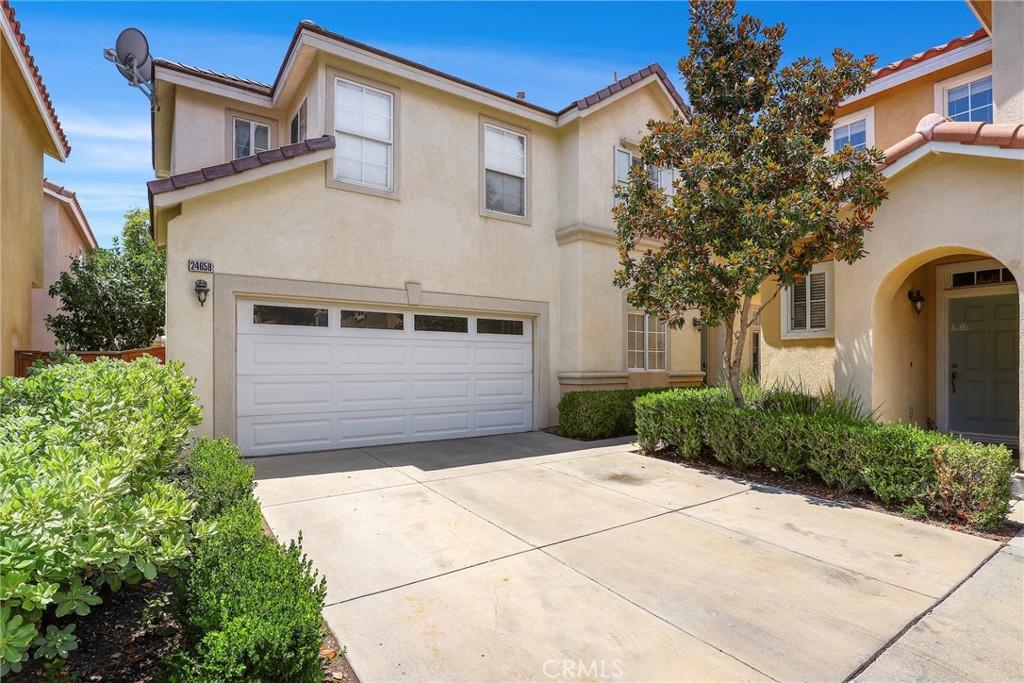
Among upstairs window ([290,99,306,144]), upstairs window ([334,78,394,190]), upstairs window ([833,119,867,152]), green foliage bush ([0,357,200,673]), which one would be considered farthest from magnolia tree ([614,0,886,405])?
green foliage bush ([0,357,200,673])

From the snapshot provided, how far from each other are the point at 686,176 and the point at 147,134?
39.7 ft

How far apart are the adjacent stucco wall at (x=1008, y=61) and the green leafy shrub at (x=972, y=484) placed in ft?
17.5

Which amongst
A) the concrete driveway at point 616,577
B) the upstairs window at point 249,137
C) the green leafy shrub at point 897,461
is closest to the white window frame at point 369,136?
the upstairs window at point 249,137

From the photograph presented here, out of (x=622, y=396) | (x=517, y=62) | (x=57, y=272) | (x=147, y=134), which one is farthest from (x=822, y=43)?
(x=57, y=272)

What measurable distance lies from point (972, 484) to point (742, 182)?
4334 millimetres

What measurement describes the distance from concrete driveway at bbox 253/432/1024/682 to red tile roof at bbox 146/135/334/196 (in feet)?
14.1

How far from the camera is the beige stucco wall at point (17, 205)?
24.2 ft

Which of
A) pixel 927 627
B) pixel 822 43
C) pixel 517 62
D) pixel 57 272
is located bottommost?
pixel 927 627

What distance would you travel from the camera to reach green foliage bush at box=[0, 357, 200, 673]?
6.22 feet

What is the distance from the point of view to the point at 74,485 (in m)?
2.15

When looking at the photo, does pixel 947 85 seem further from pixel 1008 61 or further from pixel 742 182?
pixel 742 182

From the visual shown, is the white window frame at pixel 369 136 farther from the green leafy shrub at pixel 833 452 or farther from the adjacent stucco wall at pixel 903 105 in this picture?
the adjacent stucco wall at pixel 903 105

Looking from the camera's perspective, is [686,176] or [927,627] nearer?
[927,627]

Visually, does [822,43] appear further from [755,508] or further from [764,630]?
[764,630]
